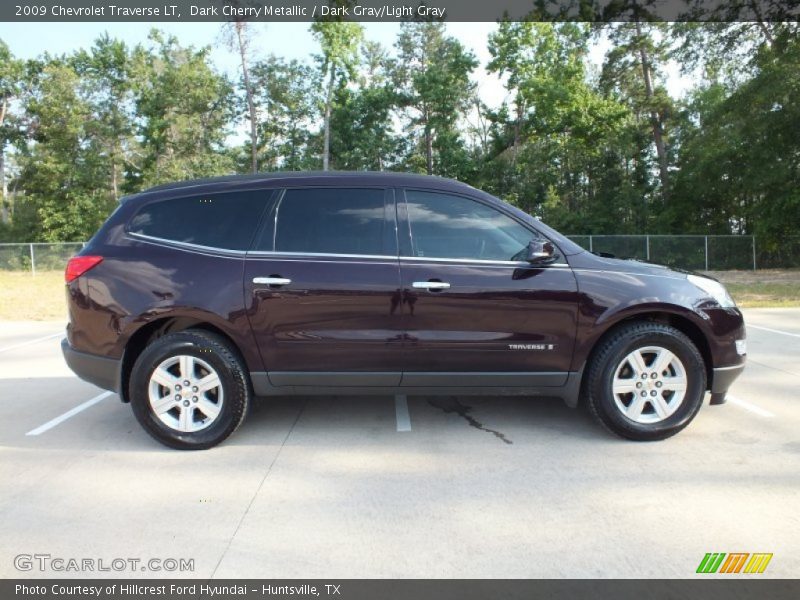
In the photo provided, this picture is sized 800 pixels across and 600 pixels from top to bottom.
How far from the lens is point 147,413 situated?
406 centimetres

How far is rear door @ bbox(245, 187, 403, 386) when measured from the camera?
13.2ft

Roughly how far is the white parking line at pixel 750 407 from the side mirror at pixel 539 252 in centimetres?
232

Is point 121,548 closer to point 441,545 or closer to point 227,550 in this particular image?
point 227,550

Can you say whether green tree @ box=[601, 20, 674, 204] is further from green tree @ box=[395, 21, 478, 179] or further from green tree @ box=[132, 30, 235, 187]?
green tree @ box=[132, 30, 235, 187]

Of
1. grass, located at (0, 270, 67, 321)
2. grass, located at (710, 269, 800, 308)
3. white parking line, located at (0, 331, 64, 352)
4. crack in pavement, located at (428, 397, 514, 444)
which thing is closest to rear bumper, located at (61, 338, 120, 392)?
crack in pavement, located at (428, 397, 514, 444)

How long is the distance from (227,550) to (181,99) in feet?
131

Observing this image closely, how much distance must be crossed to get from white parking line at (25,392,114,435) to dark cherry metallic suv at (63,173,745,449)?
0.96 meters

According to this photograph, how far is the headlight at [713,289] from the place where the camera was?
418 centimetres

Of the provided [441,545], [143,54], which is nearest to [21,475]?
[441,545]

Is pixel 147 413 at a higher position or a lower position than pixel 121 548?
higher

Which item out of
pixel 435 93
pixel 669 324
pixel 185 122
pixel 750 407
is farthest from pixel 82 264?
pixel 185 122
